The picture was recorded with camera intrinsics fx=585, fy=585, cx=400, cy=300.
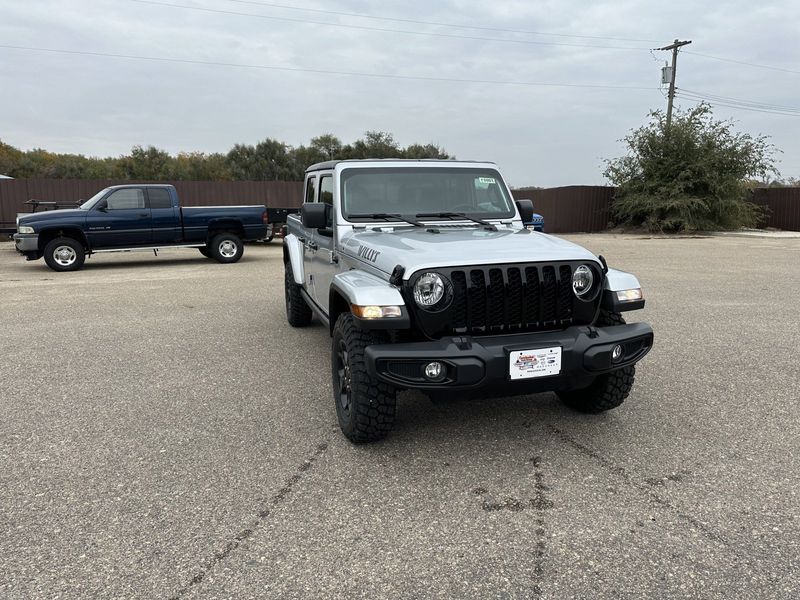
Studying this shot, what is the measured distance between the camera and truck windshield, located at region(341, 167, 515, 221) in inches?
183

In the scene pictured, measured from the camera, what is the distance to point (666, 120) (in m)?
27.0

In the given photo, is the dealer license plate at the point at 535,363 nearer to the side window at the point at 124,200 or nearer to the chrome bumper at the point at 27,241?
the side window at the point at 124,200

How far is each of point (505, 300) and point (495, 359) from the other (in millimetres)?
388

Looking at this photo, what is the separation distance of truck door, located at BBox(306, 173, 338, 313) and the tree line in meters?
44.0

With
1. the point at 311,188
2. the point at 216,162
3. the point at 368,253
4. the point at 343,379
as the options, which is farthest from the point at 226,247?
the point at 216,162

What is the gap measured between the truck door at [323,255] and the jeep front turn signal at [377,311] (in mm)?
1424

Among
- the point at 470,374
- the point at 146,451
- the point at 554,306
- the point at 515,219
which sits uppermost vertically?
the point at 515,219

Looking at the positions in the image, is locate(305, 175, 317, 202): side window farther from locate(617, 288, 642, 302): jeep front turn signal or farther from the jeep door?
locate(617, 288, 642, 302): jeep front turn signal

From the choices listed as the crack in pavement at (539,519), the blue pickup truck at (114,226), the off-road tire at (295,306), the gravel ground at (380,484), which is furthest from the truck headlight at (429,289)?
the blue pickup truck at (114,226)

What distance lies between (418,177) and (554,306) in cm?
190

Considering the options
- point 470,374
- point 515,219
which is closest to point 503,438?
point 470,374

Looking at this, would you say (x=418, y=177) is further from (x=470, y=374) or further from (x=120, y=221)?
(x=120, y=221)

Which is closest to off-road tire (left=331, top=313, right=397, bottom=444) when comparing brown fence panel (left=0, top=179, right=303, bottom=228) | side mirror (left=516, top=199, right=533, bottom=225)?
side mirror (left=516, top=199, right=533, bottom=225)

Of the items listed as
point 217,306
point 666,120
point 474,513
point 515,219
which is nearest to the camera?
point 474,513
